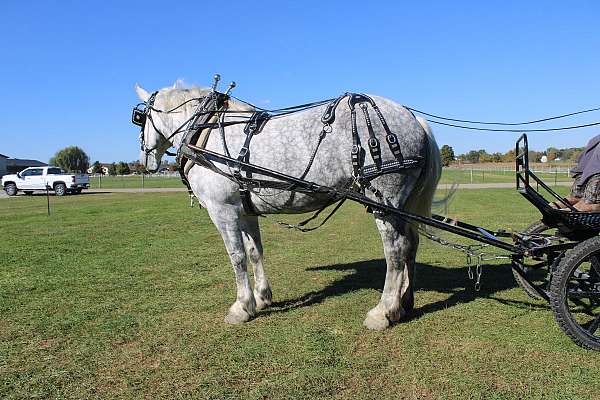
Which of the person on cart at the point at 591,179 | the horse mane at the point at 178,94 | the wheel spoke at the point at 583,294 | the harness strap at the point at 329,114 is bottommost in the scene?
the wheel spoke at the point at 583,294

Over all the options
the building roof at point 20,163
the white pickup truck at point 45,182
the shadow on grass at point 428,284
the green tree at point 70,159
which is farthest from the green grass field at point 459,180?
the green tree at point 70,159

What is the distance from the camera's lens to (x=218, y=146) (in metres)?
5.29

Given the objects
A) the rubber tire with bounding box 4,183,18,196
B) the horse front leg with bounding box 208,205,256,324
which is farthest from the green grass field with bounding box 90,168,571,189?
the horse front leg with bounding box 208,205,256,324

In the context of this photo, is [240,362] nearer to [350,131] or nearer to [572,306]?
[350,131]

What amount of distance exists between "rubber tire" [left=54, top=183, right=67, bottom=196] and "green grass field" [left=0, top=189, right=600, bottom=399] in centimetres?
2586

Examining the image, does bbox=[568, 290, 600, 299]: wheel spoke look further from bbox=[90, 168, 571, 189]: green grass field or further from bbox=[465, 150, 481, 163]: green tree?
bbox=[465, 150, 481, 163]: green tree

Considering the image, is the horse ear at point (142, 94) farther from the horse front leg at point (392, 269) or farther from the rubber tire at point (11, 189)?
the rubber tire at point (11, 189)

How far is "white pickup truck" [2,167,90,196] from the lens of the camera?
33.2 metres

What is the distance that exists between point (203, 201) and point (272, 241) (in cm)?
561

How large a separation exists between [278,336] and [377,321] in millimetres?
1014

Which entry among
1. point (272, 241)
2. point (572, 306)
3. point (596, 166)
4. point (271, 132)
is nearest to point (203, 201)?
point (271, 132)

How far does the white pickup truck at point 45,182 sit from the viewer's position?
3316cm

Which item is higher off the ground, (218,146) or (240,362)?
(218,146)

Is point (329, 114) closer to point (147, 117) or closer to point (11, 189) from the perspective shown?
point (147, 117)
